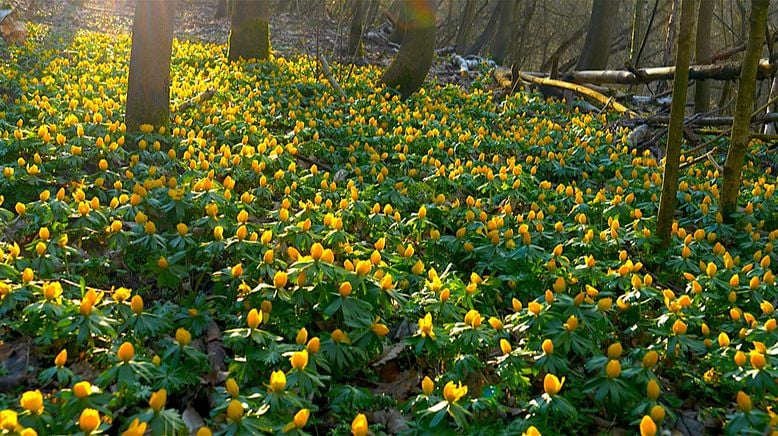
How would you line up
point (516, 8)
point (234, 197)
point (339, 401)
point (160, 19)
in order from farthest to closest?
point (516, 8), point (160, 19), point (234, 197), point (339, 401)

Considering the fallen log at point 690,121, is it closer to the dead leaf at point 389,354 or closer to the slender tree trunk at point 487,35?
the dead leaf at point 389,354

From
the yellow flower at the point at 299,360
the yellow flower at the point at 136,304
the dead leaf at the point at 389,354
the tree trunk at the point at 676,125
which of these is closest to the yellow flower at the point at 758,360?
the dead leaf at the point at 389,354

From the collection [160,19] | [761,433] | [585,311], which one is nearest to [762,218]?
[585,311]

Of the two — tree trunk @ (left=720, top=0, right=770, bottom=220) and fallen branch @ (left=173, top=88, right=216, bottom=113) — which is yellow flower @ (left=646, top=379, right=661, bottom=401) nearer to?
tree trunk @ (left=720, top=0, right=770, bottom=220)

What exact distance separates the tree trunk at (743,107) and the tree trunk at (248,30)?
8.24m

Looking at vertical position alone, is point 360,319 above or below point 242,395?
above

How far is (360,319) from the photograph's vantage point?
2.61 meters

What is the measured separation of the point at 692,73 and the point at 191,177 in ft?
20.4

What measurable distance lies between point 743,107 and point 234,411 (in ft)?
13.9

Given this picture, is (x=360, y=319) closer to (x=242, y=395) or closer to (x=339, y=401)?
(x=339, y=401)

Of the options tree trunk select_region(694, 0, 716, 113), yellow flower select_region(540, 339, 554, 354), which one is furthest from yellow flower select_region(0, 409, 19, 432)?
tree trunk select_region(694, 0, 716, 113)

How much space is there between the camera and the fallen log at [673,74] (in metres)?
6.16

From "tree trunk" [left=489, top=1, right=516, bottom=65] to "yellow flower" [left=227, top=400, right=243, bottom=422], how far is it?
15627mm

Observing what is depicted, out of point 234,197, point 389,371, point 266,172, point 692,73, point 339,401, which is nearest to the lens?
point 339,401
